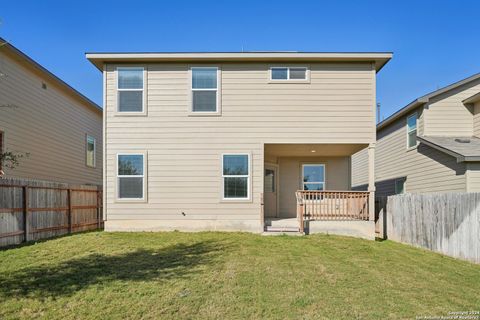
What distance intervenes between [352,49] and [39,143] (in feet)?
37.9

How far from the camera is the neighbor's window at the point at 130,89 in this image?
33.9 feet

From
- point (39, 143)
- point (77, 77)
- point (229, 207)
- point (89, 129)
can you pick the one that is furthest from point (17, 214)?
point (77, 77)

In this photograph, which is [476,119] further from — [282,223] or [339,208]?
[282,223]

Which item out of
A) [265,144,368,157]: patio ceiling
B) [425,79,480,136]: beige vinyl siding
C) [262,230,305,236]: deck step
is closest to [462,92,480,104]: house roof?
[425,79,480,136]: beige vinyl siding

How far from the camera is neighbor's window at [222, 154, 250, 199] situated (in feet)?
33.2

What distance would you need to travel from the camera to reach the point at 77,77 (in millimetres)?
20734

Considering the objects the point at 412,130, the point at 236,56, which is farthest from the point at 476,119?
the point at 236,56

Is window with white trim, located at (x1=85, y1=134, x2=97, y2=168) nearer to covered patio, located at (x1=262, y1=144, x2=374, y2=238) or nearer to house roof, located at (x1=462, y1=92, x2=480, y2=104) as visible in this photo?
covered patio, located at (x1=262, y1=144, x2=374, y2=238)

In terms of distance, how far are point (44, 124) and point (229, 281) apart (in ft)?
36.1

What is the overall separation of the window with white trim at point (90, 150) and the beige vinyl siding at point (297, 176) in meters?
9.76

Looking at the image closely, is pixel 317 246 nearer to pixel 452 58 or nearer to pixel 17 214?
pixel 17 214

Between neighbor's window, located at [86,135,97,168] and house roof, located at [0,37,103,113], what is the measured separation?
1800 millimetres

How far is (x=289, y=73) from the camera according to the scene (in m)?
10.4

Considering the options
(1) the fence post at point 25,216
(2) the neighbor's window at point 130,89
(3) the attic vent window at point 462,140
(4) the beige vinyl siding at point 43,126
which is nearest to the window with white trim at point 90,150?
(4) the beige vinyl siding at point 43,126
